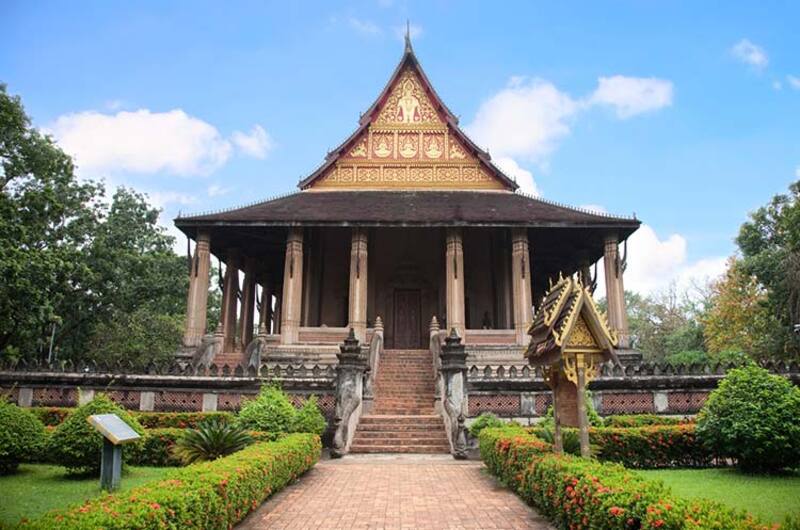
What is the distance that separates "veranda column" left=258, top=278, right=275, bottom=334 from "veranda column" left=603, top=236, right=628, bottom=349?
15.8 meters

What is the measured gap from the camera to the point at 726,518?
12.7 ft

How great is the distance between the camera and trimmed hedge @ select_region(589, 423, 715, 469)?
33.2ft

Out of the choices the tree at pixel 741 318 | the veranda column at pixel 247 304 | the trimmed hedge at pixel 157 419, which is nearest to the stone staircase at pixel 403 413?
the trimmed hedge at pixel 157 419

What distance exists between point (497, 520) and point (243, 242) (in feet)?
63.6

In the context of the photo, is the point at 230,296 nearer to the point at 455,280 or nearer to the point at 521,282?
the point at 455,280

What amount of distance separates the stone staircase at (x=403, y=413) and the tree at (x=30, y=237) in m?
11.4

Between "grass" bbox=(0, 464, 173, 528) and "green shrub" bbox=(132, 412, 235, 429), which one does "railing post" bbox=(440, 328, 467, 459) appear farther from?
"grass" bbox=(0, 464, 173, 528)

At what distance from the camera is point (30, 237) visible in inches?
802

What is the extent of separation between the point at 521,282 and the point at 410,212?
4.64 meters

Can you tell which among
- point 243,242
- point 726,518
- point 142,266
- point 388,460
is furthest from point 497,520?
point 142,266

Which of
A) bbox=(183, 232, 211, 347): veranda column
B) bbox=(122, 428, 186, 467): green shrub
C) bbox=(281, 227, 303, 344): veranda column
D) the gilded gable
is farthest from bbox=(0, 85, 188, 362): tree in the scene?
the gilded gable

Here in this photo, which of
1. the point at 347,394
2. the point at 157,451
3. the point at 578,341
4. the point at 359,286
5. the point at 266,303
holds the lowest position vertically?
the point at 157,451

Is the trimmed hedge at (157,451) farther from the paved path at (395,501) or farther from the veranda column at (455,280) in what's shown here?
the veranda column at (455,280)

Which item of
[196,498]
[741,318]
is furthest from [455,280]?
[741,318]
